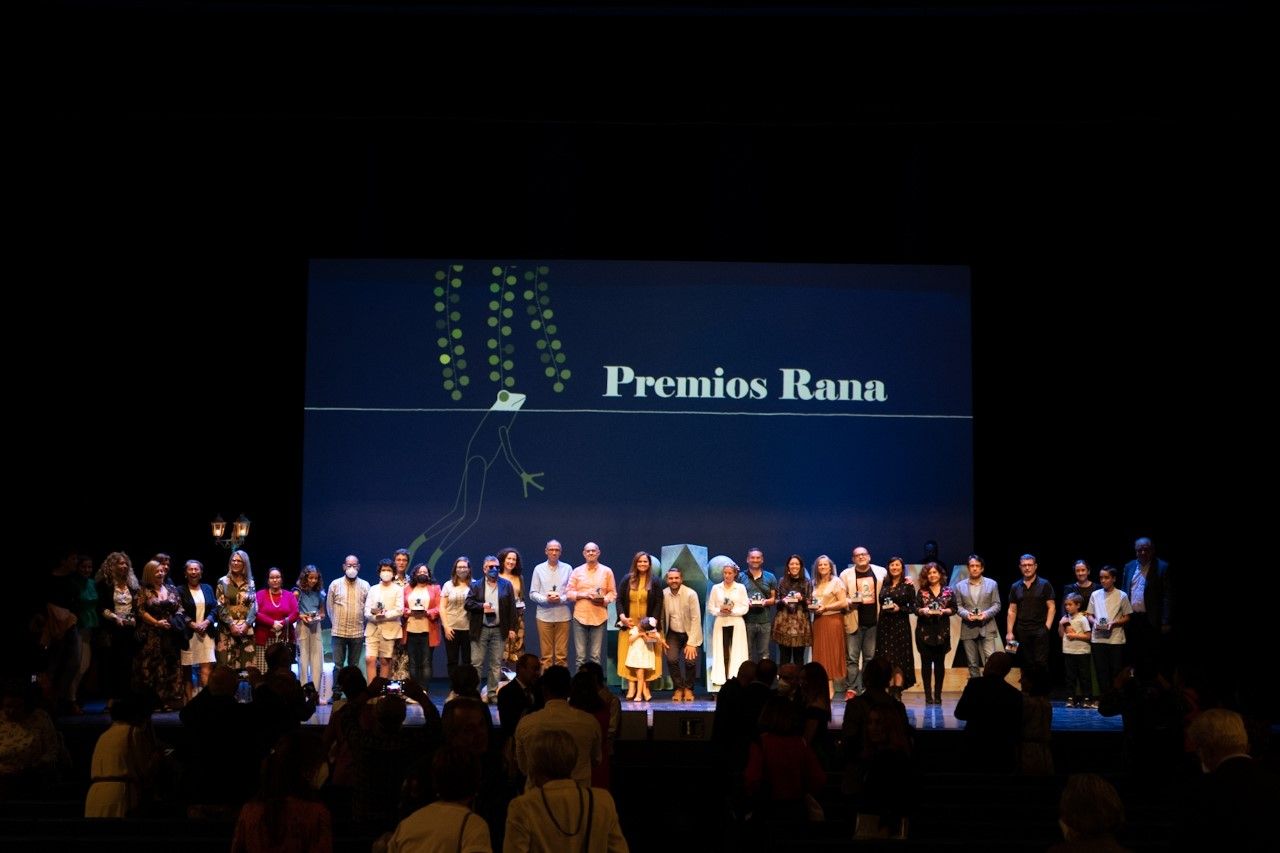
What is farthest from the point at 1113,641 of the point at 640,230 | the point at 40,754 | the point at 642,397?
the point at 40,754

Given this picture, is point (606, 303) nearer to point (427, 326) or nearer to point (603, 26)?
A: point (427, 326)

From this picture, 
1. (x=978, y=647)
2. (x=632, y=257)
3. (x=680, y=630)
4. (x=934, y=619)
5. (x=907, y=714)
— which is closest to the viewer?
(x=907, y=714)

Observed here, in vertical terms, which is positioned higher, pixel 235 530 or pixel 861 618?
pixel 235 530

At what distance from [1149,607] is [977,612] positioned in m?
1.58

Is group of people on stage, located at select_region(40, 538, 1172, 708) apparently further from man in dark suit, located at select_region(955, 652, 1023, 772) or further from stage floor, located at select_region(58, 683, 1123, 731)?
man in dark suit, located at select_region(955, 652, 1023, 772)

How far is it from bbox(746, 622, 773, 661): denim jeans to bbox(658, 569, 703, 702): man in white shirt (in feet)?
1.62

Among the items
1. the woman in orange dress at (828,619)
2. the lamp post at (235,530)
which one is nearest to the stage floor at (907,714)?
the woman in orange dress at (828,619)

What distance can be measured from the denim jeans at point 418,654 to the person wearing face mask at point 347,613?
483 millimetres

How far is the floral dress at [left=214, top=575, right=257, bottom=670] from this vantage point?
13.1 meters

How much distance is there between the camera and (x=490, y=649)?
13750 mm

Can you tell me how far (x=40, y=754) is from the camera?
7633 millimetres

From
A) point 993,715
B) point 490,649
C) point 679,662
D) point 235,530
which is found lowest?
point 679,662

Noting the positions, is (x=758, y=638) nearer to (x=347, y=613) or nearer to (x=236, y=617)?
(x=347, y=613)

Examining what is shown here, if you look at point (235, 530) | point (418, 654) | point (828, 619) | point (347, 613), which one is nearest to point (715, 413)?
point (828, 619)
